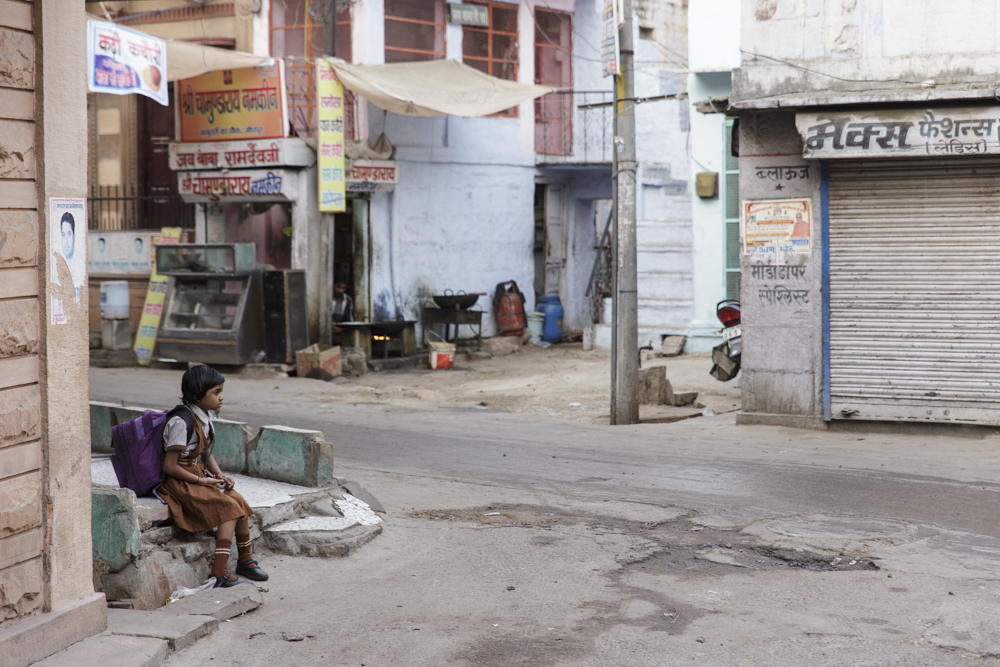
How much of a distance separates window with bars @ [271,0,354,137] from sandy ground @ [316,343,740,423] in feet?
15.4

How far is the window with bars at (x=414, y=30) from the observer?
18062mm

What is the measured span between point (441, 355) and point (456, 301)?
1.51m

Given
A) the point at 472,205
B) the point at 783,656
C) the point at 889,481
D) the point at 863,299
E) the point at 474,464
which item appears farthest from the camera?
→ the point at 472,205

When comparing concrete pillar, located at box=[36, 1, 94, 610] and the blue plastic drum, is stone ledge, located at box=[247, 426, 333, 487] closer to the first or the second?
concrete pillar, located at box=[36, 1, 94, 610]

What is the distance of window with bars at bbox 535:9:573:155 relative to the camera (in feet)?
66.1

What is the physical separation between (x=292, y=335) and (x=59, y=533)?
1145cm

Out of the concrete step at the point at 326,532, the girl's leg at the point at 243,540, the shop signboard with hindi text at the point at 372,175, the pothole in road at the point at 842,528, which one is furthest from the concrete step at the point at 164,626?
the shop signboard with hindi text at the point at 372,175

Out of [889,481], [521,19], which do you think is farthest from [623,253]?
[521,19]

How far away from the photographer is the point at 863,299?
983cm

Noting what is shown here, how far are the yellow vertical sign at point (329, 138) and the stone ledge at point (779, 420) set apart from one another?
7.47 meters

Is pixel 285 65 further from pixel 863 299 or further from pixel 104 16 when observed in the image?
pixel 863 299

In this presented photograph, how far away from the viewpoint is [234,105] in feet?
53.1

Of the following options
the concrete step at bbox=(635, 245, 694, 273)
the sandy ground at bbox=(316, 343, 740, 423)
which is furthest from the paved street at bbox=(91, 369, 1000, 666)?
the concrete step at bbox=(635, 245, 694, 273)

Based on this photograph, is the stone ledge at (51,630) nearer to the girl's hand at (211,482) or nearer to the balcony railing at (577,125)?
the girl's hand at (211,482)
